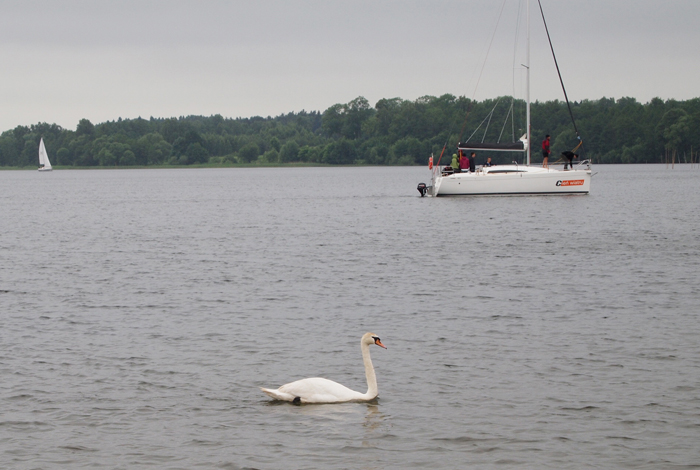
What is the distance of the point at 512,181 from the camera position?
53344 mm

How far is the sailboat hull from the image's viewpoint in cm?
5297

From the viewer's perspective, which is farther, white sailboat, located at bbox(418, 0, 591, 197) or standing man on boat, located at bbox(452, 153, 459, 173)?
standing man on boat, located at bbox(452, 153, 459, 173)

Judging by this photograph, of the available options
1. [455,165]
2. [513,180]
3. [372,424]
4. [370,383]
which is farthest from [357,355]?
[455,165]

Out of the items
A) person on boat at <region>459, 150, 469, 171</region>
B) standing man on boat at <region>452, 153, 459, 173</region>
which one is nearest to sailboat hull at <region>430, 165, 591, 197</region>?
standing man on boat at <region>452, 153, 459, 173</region>

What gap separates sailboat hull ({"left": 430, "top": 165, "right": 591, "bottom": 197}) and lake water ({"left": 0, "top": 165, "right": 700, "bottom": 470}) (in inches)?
816

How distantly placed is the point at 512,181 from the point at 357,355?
131 ft

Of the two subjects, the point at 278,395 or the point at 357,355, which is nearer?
the point at 278,395

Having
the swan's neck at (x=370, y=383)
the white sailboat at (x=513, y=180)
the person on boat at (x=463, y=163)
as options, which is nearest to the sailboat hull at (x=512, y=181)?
the white sailboat at (x=513, y=180)

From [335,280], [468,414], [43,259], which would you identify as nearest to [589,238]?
[335,280]

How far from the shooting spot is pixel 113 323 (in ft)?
57.9

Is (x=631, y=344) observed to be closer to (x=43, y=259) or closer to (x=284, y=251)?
(x=284, y=251)

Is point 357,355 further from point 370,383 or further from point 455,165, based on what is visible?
point 455,165

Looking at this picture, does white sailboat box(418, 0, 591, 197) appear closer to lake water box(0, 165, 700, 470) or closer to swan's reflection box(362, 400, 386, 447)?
lake water box(0, 165, 700, 470)

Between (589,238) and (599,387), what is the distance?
2221cm
